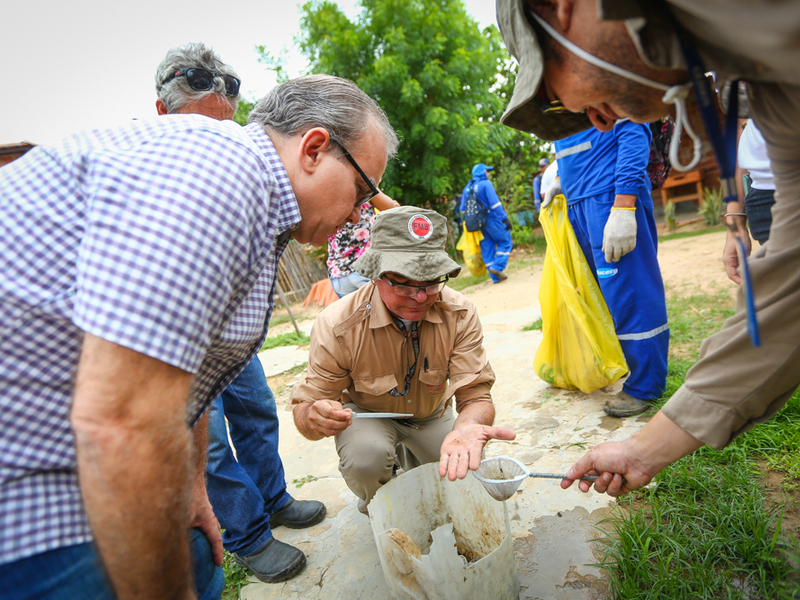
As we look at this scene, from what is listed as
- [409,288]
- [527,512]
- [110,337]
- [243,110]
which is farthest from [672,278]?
[243,110]

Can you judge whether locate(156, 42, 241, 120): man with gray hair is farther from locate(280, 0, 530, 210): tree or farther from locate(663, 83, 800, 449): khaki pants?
locate(280, 0, 530, 210): tree

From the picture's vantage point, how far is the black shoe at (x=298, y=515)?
235 cm

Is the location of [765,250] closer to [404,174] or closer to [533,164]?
[404,174]

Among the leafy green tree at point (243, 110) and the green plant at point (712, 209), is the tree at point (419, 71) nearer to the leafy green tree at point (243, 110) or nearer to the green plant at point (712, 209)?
the leafy green tree at point (243, 110)

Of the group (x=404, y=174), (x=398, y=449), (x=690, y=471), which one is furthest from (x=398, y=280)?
(x=404, y=174)

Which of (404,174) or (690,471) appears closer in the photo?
(690,471)

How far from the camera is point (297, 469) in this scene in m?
3.00

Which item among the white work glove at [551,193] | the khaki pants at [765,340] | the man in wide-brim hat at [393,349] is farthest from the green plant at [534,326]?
the khaki pants at [765,340]

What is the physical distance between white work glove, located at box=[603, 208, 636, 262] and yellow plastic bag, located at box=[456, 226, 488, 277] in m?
5.75

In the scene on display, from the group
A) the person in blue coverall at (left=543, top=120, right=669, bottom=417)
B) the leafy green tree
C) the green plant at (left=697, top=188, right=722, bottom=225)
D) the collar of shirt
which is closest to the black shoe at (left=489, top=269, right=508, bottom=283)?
the green plant at (left=697, top=188, right=722, bottom=225)

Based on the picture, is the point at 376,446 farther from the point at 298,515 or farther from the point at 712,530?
the point at 712,530

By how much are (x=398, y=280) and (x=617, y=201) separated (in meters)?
1.45

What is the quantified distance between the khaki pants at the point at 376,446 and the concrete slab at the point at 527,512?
0.88 ft

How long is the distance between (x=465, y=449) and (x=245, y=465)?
1.23m
